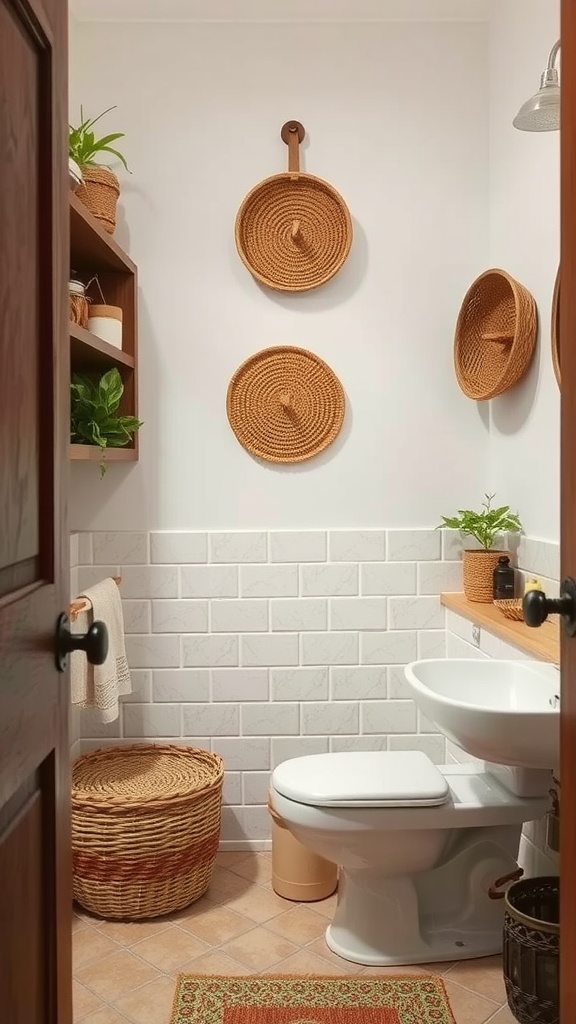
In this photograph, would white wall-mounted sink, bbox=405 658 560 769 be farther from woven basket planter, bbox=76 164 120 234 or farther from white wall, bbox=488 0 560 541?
woven basket planter, bbox=76 164 120 234

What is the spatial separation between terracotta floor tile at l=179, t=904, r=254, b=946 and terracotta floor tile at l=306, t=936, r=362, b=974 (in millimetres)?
212

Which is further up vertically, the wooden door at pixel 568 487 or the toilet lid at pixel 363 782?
the wooden door at pixel 568 487

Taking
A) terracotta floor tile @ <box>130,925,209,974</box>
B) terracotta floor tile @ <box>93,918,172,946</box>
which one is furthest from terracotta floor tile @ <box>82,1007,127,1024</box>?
terracotta floor tile @ <box>93,918,172,946</box>

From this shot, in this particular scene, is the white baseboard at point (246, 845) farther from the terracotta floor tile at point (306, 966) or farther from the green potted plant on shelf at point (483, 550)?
the green potted plant on shelf at point (483, 550)

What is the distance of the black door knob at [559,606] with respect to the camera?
117 centimetres

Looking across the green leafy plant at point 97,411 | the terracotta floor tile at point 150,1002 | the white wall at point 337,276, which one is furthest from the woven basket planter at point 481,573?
the terracotta floor tile at point 150,1002

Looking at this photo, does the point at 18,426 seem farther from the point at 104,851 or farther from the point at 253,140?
the point at 253,140

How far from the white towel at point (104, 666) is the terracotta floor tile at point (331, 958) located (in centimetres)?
84

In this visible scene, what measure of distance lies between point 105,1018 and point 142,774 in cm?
78

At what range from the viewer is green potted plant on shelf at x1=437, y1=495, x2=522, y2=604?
279cm

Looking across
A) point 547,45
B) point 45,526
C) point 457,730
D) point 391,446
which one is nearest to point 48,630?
point 45,526

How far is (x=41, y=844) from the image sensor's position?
1094 mm

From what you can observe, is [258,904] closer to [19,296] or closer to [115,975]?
[115,975]

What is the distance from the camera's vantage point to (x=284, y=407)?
296 cm
